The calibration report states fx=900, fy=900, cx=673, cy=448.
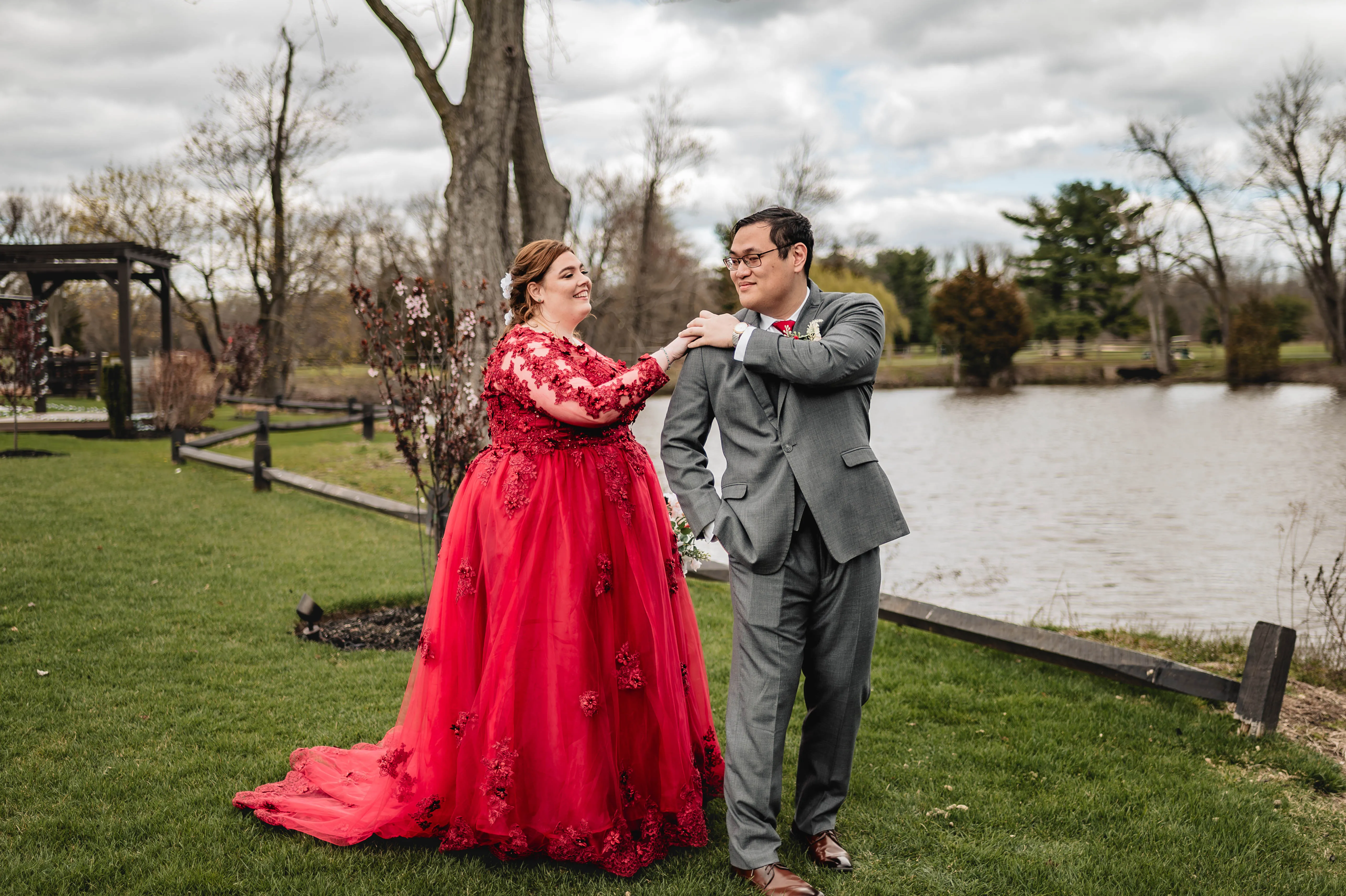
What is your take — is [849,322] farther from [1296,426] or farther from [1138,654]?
[1296,426]

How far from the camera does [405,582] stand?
23.5ft

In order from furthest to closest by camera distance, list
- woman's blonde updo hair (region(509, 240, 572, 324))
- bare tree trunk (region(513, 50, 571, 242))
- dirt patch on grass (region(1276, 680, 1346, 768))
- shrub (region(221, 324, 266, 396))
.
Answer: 1. shrub (region(221, 324, 266, 396))
2. bare tree trunk (region(513, 50, 571, 242))
3. dirt patch on grass (region(1276, 680, 1346, 768))
4. woman's blonde updo hair (region(509, 240, 572, 324))

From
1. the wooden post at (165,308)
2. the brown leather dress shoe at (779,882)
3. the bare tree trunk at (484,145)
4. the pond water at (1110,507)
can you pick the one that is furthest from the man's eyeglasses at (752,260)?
the wooden post at (165,308)

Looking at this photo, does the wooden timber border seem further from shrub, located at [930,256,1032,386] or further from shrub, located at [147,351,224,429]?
shrub, located at [930,256,1032,386]

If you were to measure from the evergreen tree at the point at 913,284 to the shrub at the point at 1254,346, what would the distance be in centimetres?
2152

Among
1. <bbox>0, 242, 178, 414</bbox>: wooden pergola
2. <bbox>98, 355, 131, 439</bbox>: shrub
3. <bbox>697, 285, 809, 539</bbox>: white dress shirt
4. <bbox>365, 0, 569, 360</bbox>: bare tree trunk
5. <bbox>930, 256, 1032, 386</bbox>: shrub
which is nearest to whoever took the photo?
<bbox>697, 285, 809, 539</bbox>: white dress shirt

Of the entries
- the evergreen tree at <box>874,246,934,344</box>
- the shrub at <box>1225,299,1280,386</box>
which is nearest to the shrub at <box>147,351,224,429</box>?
the shrub at <box>1225,299,1280,386</box>

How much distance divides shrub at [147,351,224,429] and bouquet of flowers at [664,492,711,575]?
1657 centimetres

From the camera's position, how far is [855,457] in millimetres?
2934

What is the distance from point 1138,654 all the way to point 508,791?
3.41 metres

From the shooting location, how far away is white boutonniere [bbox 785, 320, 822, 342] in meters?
2.98

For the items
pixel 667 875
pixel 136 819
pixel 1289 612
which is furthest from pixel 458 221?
pixel 1289 612

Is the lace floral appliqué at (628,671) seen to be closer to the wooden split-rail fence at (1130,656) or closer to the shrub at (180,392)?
the wooden split-rail fence at (1130,656)

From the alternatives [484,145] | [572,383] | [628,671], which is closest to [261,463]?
[484,145]
